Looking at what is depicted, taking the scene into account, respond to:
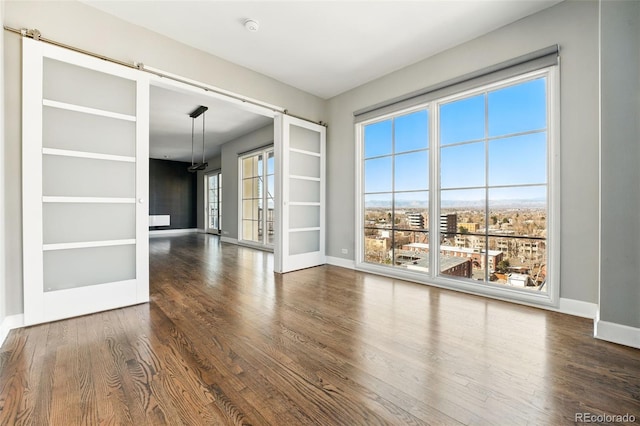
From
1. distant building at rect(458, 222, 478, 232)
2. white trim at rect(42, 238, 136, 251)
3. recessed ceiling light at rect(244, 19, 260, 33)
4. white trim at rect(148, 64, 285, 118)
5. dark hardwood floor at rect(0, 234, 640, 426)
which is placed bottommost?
dark hardwood floor at rect(0, 234, 640, 426)

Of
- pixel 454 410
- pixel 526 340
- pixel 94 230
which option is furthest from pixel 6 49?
pixel 526 340

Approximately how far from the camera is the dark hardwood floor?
1.26 m

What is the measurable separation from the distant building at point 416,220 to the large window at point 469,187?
0.5 inches

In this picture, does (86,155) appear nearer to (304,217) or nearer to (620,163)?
(304,217)

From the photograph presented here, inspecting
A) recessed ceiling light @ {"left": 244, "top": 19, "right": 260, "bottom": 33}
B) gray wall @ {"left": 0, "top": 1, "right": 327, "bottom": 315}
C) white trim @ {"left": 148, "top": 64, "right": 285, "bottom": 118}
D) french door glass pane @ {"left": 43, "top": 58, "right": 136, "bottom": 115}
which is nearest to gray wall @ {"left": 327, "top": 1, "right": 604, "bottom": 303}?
recessed ceiling light @ {"left": 244, "top": 19, "right": 260, "bottom": 33}

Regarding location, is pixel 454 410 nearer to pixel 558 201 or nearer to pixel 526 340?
pixel 526 340

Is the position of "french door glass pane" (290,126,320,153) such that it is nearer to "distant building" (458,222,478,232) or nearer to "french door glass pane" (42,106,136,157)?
"french door glass pane" (42,106,136,157)

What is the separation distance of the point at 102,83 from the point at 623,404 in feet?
14.1

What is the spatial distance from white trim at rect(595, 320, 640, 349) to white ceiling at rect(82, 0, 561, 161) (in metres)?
2.85

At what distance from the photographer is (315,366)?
5.33 feet

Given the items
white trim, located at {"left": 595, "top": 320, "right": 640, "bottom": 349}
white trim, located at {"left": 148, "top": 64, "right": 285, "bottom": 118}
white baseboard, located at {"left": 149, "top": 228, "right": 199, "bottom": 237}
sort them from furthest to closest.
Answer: white baseboard, located at {"left": 149, "top": 228, "right": 199, "bottom": 237} → white trim, located at {"left": 148, "top": 64, "right": 285, "bottom": 118} → white trim, located at {"left": 595, "top": 320, "right": 640, "bottom": 349}

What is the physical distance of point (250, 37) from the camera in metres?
3.02

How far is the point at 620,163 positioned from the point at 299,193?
3.49 meters

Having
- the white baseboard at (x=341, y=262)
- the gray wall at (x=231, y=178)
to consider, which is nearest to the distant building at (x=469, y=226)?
the white baseboard at (x=341, y=262)
